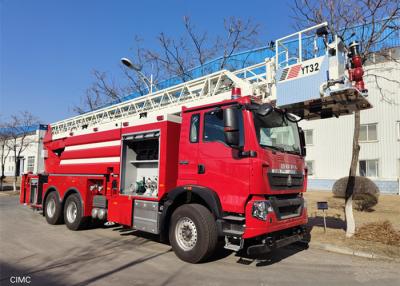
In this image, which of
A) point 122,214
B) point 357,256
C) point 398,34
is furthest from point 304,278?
point 398,34

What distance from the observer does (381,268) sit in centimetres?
637

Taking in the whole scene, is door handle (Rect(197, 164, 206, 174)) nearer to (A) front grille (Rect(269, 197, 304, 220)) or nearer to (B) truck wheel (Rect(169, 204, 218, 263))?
(B) truck wheel (Rect(169, 204, 218, 263))

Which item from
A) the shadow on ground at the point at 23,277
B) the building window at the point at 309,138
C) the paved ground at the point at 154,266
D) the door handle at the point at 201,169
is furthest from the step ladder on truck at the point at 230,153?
the building window at the point at 309,138

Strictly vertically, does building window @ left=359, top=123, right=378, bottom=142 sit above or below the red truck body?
above

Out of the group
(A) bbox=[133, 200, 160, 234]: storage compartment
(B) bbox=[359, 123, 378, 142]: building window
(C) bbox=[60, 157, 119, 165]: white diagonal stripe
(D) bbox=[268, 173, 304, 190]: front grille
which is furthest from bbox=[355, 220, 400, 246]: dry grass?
(B) bbox=[359, 123, 378, 142]: building window

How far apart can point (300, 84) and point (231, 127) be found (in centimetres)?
161

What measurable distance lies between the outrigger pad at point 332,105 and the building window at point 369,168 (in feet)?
67.1

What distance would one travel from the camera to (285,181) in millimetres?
6414

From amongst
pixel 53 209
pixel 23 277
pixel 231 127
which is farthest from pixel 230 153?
pixel 53 209

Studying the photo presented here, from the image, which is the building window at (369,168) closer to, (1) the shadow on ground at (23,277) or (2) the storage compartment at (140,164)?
(2) the storage compartment at (140,164)

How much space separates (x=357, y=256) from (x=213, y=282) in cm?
371

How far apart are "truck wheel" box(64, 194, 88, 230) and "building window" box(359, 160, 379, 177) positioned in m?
22.0

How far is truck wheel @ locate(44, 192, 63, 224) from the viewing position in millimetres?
10438

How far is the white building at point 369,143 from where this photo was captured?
23688 mm
